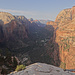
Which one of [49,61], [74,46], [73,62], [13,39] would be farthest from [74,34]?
[13,39]

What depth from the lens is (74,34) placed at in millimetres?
51719

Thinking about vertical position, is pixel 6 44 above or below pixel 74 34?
below

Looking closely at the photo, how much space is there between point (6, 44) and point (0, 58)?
6445 cm

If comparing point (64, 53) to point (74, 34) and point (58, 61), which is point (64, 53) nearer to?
Answer: point (58, 61)

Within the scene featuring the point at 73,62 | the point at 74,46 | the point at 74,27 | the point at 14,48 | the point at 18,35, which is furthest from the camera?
the point at 18,35

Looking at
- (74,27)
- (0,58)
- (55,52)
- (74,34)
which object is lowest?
(55,52)

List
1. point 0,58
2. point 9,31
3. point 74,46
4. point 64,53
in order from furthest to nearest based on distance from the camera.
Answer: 1. point 9,31
2. point 64,53
3. point 74,46
4. point 0,58

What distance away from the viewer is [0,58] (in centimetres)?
3225

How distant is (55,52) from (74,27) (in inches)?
922

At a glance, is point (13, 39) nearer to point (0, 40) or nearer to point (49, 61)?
point (0, 40)

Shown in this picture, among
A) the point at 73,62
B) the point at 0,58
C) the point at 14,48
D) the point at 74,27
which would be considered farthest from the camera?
the point at 14,48

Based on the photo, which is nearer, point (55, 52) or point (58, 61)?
point (58, 61)

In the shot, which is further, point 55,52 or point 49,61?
point 55,52

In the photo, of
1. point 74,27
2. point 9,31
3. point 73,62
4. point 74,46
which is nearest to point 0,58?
point 73,62
